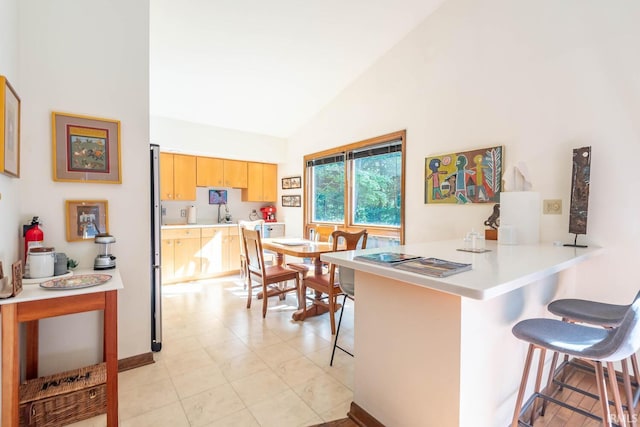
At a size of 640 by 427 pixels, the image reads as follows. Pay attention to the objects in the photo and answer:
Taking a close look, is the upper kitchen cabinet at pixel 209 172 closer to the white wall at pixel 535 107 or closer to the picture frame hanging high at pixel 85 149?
the picture frame hanging high at pixel 85 149

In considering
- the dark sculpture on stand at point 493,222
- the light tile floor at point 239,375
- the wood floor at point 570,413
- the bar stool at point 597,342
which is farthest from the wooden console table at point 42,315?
the dark sculpture on stand at point 493,222

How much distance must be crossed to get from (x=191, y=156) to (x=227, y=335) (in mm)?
3142

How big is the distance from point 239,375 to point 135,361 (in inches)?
32.1

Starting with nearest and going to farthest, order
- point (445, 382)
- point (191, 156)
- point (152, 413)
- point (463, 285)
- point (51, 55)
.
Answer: point (463, 285), point (445, 382), point (152, 413), point (51, 55), point (191, 156)

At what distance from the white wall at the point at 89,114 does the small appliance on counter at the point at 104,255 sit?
0.09 metres

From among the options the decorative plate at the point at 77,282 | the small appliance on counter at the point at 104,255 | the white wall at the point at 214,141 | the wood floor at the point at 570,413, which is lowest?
the wood floor at the point at 570,413

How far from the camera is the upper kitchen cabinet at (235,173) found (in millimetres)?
5125

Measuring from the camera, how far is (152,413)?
1.71 metres

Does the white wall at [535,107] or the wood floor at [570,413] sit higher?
the white wall at [535,107]

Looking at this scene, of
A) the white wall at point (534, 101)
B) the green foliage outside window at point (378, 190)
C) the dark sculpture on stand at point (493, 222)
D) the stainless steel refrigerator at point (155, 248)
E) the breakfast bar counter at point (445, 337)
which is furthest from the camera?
the green foliage outside window at point (378, 190)

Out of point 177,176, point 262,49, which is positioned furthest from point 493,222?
point 177,176

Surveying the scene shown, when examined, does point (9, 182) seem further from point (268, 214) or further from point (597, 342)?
point (268, 214)

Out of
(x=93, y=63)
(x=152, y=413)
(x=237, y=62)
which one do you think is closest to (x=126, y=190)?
(x=93, y=63)

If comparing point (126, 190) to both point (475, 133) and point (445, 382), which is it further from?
point (475, 133)
